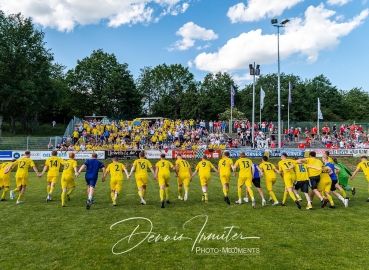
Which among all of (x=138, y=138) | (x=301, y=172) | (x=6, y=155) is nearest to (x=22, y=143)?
(x=6, y=155)

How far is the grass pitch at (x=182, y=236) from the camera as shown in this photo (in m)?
5.67

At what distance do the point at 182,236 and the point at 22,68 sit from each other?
43.8 meters

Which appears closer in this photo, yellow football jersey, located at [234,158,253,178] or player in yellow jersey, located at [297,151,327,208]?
player in yellow jersey, located at [297,151,327,208]

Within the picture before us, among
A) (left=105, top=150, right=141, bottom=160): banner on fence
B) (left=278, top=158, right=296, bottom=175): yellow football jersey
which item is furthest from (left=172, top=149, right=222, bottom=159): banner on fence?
(left=278, top=158, right=296, bottom=175): yellow football jersey

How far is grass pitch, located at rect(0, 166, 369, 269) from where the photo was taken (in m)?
Result: 5.67

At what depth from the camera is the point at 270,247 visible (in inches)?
252

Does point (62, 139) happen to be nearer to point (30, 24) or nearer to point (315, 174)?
point (30, 24)

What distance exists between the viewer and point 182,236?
715 centimetres

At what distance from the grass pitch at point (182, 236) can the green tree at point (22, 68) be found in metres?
34.1

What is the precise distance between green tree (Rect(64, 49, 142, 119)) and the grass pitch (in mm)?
49185

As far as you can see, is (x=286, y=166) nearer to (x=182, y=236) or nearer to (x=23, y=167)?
(x=182, y=236)

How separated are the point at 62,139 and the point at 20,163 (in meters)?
19.9

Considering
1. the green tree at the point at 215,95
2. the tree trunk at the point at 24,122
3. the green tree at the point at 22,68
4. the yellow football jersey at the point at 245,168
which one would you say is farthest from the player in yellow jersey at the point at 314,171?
the green tree at the point at 215,95

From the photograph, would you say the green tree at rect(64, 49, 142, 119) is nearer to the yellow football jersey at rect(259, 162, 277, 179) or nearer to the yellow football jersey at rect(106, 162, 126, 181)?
the yellow football jersey at rect(106, 162, 126, 181)
